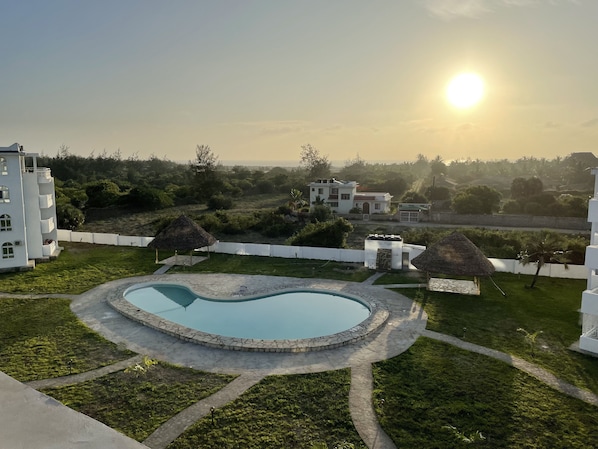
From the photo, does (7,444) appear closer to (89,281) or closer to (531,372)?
(531,372)

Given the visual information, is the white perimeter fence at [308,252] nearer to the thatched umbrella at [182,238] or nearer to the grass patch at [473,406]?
the thatched umbrella at [182,238]

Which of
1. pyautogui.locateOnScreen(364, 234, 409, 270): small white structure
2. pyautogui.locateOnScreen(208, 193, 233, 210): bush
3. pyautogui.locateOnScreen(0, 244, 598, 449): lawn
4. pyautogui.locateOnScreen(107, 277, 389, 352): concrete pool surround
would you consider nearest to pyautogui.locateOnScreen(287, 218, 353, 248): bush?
pyautogui.locateOnScreen(364, 234, 409, 270): small white structure

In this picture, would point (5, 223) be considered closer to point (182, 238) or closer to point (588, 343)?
point (182, 238)

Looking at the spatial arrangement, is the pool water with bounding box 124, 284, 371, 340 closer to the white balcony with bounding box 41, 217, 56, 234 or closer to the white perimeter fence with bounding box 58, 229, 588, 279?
the white perimeter fence with bounding box 58, 229, 588, 279

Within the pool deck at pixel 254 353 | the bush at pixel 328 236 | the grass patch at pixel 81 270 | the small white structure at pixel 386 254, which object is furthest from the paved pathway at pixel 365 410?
the bush at pixel 328 236

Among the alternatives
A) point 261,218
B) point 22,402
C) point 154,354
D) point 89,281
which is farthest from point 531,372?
point 261,218

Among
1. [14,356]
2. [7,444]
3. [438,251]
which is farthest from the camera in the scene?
[438,251]

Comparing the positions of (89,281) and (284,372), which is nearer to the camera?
(284,372)
